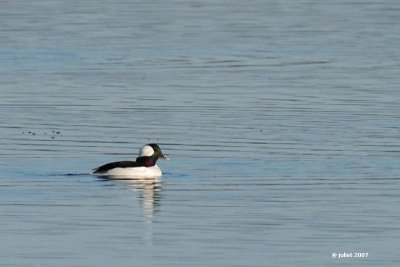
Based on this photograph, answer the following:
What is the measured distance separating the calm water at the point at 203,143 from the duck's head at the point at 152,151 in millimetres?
287

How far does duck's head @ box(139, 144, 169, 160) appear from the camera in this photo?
70.3 feet

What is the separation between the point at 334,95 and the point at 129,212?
10.1 meters

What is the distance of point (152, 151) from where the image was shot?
2147 cm

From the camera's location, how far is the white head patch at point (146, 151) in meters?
21.4

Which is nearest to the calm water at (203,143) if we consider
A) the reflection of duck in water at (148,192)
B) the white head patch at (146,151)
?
the reflection of duck in water at (148,192)

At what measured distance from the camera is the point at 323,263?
52.0ft

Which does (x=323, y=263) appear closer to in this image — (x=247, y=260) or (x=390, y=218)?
(x=247, y=260)

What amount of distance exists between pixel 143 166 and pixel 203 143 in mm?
1972

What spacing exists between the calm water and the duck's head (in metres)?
0.29

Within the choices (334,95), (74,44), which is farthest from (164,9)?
(334,95)
